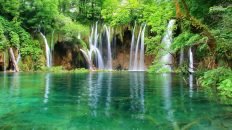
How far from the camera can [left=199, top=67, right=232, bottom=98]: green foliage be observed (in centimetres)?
1202

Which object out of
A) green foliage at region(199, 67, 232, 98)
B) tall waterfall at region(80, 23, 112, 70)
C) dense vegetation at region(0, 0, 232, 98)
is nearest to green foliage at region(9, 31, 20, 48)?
dense vegetation at region(0, 0, 232, 98)

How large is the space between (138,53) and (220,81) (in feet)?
92.0

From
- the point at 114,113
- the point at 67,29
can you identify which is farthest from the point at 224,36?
the point at 67,29

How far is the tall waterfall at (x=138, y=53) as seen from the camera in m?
41.2

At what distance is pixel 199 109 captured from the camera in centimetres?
900

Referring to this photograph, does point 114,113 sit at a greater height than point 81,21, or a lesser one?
lesser

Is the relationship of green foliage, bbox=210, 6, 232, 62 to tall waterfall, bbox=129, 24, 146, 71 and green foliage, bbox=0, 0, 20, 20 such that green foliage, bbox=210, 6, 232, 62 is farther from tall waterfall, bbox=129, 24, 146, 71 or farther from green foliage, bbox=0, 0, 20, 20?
tall waterfall, bbox=129, 24, 146, 71

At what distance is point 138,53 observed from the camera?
41.6 m

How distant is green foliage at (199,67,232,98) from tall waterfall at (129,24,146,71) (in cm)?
2578

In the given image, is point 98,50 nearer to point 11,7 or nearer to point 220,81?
point 11,7

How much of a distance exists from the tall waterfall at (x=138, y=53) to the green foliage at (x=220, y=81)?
2578cm

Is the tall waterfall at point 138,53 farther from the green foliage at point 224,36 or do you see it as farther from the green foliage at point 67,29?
the green foliage at point 224,36

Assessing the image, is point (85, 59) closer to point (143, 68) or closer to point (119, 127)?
point (143, 68)

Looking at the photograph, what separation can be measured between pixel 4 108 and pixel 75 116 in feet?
7.49
